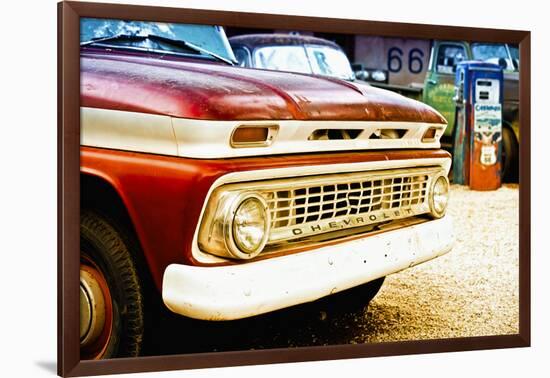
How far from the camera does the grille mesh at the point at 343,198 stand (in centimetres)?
370

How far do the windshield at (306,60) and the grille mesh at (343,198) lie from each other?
1.93 feet

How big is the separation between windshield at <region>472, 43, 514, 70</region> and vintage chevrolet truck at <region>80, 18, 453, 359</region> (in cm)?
92

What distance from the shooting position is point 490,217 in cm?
477

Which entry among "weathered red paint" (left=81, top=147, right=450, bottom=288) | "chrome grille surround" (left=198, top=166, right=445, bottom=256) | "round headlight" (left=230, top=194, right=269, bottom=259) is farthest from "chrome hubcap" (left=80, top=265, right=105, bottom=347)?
"round headlight" (left=230, top=194, right=269, bottom=259)

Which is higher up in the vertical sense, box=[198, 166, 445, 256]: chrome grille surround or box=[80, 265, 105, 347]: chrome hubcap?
box=[198, 166, 445, 256]: chrome grille surround

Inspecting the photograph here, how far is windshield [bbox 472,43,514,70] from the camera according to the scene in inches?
187

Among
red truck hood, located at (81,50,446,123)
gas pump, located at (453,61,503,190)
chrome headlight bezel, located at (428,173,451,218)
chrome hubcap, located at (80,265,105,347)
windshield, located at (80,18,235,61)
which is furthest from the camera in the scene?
gas pump, located at (453,61,503,190)

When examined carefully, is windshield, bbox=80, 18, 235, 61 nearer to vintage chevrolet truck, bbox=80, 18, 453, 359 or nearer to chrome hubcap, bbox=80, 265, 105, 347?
vintage chevrolet truck, bbox=80, 18, 453, 359

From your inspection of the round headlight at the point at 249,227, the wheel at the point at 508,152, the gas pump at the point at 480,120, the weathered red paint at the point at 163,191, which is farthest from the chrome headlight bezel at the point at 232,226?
the wheel at the point at 508,152

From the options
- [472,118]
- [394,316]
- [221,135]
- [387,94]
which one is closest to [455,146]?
[472,118]

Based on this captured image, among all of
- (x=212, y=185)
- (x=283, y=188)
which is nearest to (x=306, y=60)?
(x=283, y=188)

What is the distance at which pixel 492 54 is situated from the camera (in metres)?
4.79

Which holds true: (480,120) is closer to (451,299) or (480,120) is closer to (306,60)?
(451,299)

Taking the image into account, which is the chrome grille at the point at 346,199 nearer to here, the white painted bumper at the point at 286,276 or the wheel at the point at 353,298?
the white painted bumper at the point at 286,276
